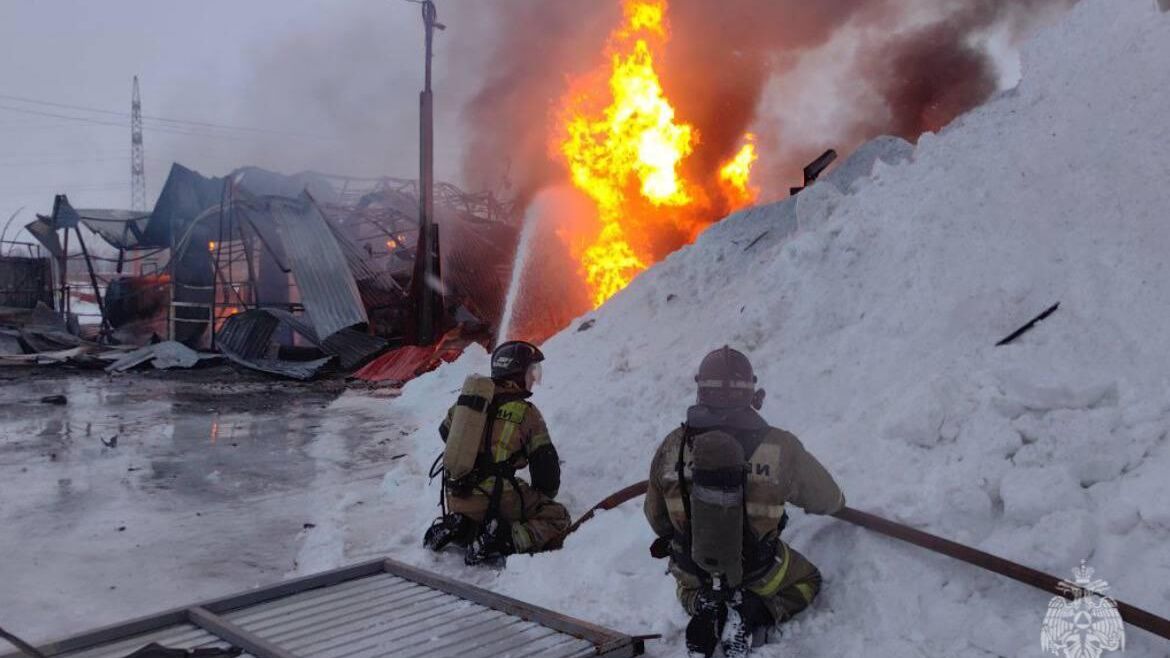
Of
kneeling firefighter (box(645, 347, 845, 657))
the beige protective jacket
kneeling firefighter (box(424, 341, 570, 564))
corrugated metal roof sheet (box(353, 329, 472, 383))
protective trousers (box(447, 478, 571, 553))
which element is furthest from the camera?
corrugated metal roof sheet (box(353, 329, 472, 383))

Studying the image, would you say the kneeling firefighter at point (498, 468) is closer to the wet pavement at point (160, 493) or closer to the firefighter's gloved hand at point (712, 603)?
the wet pavement at point (160, 493)

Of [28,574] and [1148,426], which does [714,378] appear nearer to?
[1148,426]

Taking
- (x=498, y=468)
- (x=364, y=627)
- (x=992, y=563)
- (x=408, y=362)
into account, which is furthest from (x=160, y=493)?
(x=408, y=362)

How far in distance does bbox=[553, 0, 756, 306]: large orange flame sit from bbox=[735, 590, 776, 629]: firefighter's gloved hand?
35.3 ft

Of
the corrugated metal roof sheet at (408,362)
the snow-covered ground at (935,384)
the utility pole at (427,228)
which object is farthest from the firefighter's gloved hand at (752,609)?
the utility pole at (427,228)

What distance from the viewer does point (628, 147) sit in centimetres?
1430

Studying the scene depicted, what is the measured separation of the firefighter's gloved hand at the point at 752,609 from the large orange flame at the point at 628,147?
35.3 feet

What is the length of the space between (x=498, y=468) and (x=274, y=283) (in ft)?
70.7

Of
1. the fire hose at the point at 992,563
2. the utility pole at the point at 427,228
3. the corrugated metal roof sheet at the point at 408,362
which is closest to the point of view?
the fire hose at the point at 992,563

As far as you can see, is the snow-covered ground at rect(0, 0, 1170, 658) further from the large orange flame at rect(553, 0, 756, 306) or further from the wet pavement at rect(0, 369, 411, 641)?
the large orange flame at rect(553, 0, 756, 306)

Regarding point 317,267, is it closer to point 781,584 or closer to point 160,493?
point 160,493

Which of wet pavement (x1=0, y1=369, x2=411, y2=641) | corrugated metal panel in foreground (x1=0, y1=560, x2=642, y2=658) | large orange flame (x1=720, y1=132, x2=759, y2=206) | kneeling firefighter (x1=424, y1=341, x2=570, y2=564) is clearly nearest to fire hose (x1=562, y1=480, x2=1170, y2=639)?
corrugated metal panel in foreground (x1=0, y1=560, x2=642, y2=658)

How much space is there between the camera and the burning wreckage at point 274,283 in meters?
20.6

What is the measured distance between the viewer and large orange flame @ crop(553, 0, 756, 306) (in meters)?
14.3
